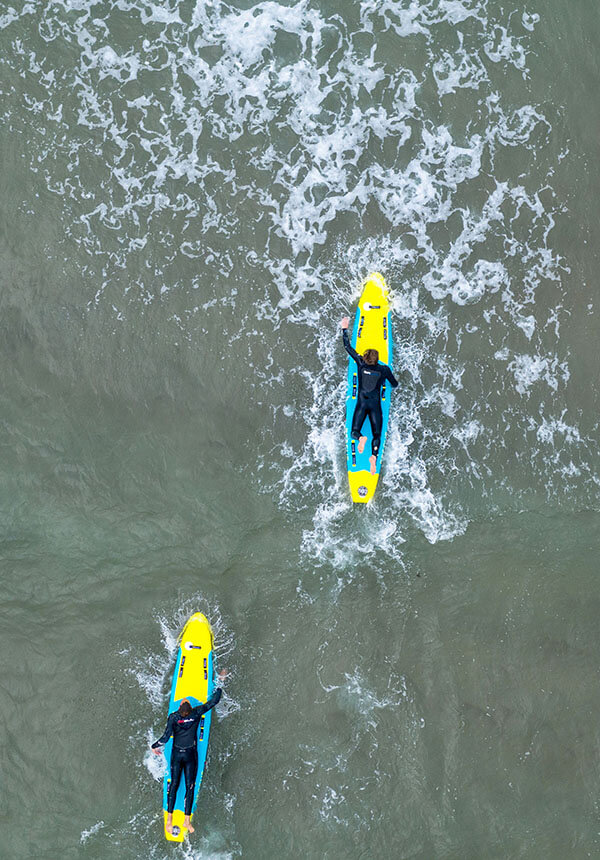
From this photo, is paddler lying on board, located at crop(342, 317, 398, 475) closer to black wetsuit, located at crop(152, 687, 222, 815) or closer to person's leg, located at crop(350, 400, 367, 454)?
person's leg, located at crop(350, 400, 367, 454)

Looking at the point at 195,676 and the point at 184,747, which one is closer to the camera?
the point at 184,747

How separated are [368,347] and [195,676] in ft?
21.6

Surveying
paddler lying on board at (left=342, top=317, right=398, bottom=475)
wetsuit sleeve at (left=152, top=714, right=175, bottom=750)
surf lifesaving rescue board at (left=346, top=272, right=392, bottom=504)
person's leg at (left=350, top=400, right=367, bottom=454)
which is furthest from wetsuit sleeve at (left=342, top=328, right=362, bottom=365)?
wetsuit sleeve at (left=152, top=714, right=175, bottom=750)

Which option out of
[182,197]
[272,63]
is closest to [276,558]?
[182,197]

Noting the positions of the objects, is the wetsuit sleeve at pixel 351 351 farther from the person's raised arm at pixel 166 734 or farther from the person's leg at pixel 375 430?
A: the person's raised arm at pixel 166 734

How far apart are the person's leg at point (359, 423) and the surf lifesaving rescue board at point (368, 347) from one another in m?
0.07

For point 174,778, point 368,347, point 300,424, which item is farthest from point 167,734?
point 368,347

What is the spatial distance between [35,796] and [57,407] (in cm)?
678

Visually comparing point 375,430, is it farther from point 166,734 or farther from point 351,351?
point 166,734

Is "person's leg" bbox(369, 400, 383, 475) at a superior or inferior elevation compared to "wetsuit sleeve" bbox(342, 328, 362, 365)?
inferior

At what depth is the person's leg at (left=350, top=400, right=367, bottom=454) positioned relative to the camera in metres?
14.0

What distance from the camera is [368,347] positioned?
14.4 meters

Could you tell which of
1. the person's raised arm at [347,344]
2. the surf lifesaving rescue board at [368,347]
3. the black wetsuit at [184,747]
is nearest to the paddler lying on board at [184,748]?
the black wetsuit at [184,747]

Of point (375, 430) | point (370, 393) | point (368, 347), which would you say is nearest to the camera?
point (370, 393)
